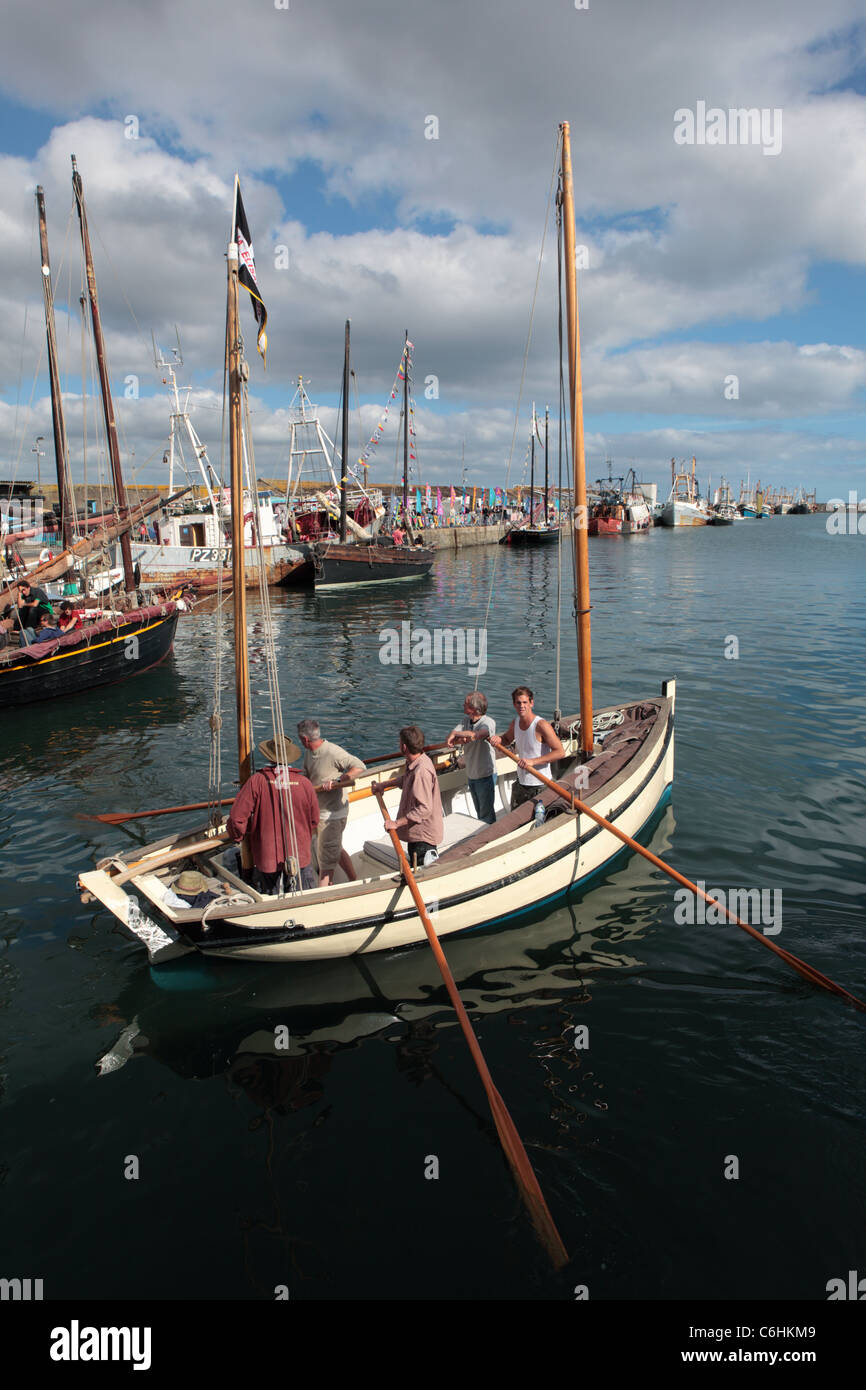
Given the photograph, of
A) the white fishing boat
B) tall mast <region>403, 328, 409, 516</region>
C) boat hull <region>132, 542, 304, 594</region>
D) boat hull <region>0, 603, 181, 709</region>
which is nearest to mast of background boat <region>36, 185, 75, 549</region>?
boat hull <region>0, 603, 181, 709</region>

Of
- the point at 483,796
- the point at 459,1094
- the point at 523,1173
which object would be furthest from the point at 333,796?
the point at 523,1173

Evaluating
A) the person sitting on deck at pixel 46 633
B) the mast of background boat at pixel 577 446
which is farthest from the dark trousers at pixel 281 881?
the person sitting on deck at pixel 46 633

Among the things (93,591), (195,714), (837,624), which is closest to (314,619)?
(93,591)

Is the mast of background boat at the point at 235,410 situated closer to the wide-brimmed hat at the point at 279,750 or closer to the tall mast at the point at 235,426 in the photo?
the tall mast at the point at 235,426

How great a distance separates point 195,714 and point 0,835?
7689 mm

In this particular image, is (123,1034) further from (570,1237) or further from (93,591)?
(93,591)

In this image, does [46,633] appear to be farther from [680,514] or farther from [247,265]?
[680,514]

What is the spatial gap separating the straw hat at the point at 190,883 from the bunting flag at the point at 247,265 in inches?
215

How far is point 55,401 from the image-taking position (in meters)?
26.7

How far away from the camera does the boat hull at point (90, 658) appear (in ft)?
60.6

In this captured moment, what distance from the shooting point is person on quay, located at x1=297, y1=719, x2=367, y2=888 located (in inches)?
326

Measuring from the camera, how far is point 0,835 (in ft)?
37.2

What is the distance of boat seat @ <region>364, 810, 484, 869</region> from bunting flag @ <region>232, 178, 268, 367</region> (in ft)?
19.0
